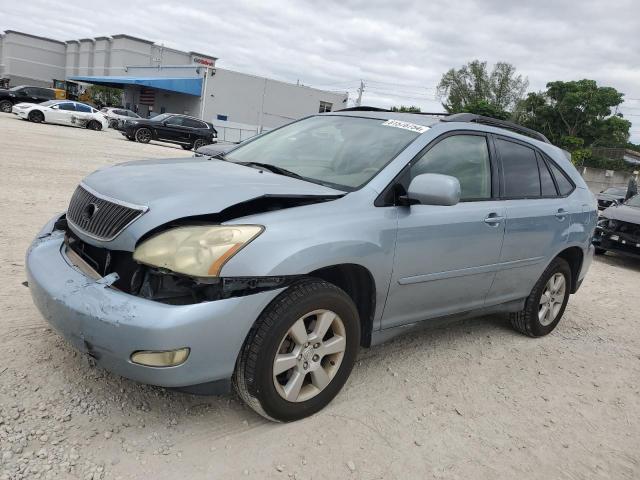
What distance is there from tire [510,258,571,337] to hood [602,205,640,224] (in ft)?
17.8

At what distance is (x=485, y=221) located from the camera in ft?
12.3

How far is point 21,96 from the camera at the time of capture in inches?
1283

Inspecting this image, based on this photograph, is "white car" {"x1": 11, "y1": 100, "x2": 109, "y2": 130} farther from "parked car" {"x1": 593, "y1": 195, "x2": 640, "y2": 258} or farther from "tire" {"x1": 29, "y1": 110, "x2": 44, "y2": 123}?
"parked car" {"x1": 593, "y1": 195, "x2": 640, "y2": 258}

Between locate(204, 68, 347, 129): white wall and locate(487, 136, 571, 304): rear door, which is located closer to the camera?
locate(487, 136, 571, 304): rear door

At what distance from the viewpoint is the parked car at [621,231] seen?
9375mm

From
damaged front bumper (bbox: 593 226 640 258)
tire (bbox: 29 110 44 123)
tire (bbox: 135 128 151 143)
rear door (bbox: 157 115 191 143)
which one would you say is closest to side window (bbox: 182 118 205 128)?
rear door (bbox: 157 115 191 143)

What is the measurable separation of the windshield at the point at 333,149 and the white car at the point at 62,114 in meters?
25.8

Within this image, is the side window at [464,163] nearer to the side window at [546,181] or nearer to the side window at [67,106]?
the side window at [546,181]

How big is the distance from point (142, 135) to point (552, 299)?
2192 centimetres

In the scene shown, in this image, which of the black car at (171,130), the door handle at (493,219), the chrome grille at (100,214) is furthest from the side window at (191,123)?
the chrome grille at (100,214)

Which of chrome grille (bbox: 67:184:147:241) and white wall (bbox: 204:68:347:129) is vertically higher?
white wall (bbox: 204:68:347:129)

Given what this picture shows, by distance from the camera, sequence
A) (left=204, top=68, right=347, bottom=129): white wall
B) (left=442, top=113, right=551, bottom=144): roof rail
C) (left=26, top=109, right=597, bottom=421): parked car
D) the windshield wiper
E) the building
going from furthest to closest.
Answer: (left=204, top=68, right=347, bottom=129): white wall, the building, (left=442, top=113, right=551, bottom=144): roof rail, the windshield wiper, (left=26, top=109, right=597, bottom=421): parked car

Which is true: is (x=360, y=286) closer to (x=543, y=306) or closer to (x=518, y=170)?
(x=518, y=170)

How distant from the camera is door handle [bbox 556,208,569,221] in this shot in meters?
4.55
